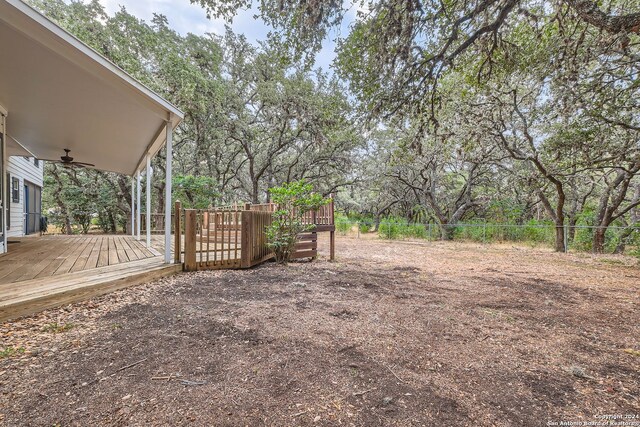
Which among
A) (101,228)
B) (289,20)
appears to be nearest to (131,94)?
(289,20)

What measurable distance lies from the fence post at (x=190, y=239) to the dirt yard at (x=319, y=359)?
2.81 ft

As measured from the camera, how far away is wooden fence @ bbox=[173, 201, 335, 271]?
4699 millimetres

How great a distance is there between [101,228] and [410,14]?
1982 centimetres

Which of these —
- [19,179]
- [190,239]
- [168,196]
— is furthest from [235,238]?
[19,179]

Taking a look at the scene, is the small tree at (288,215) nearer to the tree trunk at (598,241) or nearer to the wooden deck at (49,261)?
the wooden deck at (49,261)

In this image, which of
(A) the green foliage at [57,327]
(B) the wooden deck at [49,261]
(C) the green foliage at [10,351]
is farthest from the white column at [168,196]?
(C) the green foliage at [10,351]

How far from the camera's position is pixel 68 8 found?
8914 mm

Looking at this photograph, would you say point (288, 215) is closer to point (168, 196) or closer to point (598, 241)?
point (168, 196)

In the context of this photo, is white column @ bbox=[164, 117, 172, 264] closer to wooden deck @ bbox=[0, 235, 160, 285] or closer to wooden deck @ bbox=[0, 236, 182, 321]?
wooden deck @ bbox=[0, 236, 182, 321]

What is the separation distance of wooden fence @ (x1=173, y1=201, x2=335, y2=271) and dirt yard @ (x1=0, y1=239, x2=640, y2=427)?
38.1 inches

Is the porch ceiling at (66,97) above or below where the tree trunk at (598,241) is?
above

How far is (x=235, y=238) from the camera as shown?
202 inches

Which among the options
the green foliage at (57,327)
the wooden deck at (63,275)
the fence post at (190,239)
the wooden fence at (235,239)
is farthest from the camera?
the wooden fence at (235,239)

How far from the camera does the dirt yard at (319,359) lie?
5.09ft
